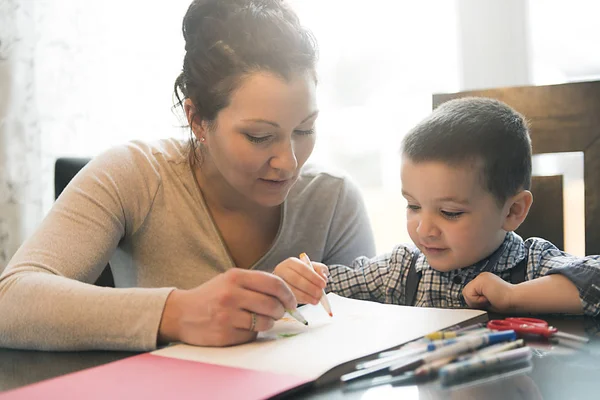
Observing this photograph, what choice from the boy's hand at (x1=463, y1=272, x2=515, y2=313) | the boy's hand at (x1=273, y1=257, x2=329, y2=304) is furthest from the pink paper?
the boy's hand at (x1=463, y1=272, x2=515, y2=313)

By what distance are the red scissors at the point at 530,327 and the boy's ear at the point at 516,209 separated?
0.31 metres

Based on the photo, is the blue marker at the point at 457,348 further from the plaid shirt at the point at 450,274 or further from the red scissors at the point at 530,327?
the plaid shirt at the point at 450,274

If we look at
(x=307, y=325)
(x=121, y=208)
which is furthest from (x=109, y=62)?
(x=307, y=325)

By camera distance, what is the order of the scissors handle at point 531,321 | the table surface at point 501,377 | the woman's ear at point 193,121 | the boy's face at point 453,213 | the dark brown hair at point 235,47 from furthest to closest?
the woman's ear at point 193,121 → the dark brown hair at point 235,47 → the boy's face at point 453,213 → the scissors handle at point 531,321 → the table surface at point 501,377

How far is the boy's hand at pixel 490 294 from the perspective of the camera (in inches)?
41.1

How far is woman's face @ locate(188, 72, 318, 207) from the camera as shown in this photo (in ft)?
4.01

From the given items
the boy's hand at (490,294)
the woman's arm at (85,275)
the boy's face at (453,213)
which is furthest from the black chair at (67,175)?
the boy's hand at (490,294)

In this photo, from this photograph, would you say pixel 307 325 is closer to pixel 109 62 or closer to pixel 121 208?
pixel 121 208

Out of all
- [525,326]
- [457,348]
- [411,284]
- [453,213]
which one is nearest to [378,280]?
[411,284]

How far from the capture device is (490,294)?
3.48ft

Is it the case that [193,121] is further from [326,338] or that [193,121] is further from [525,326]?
[525,326]

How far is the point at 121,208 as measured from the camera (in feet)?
4.42

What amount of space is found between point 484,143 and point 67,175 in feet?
3.23

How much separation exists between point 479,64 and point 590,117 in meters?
0.97
